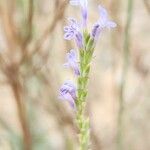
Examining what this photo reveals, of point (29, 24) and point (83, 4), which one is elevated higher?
point (83, 4)

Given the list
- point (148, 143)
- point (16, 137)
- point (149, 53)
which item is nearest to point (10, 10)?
point (16, 137)

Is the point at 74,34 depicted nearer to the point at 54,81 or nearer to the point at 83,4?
the point at 83,4

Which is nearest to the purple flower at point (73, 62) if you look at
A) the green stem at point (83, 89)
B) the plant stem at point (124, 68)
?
the green stem at point (83, 89)

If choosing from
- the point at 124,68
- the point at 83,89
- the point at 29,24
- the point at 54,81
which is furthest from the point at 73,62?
the point at 54,81

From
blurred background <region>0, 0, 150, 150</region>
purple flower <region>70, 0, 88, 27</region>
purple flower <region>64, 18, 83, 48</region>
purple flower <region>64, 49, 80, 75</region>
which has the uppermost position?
purple flower <region>70, 0, 88, 27</region>

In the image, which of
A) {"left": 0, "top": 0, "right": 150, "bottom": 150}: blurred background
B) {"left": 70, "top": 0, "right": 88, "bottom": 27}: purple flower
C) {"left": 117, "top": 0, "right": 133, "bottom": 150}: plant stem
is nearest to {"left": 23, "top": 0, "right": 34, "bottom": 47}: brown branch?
{"left": 0, "top": 0, "right": 150, "bottom": 150}: blurred background

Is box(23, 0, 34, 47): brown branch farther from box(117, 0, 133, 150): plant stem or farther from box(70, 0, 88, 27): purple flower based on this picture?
box(70, 0, 88, 27): purple flower

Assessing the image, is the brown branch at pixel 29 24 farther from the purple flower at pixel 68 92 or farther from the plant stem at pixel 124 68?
the purple flower at pixel 68 92

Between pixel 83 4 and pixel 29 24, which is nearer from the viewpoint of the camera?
pixel 83 4

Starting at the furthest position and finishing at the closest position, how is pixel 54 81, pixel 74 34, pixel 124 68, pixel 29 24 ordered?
pixel 54 81
pixel 124 68
pixel 29 24
pixel 74 34
